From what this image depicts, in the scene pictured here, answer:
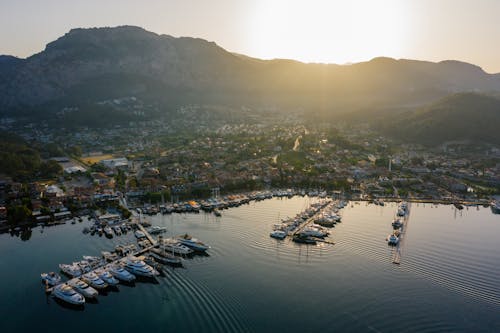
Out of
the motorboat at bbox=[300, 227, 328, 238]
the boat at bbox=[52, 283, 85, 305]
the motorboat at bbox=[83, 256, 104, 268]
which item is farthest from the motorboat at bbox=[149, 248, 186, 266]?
the motorboat at bbox=[300, 227, 328, 238]

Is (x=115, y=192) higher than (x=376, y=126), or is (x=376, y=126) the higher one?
(x=376, y=126)

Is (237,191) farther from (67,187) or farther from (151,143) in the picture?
(151,143)

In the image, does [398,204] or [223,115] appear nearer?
[398,204]

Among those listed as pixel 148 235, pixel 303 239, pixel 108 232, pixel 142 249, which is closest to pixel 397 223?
pixel 303 239

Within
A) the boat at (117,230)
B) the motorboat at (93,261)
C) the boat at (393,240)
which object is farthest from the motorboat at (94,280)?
the boat at (393,240)

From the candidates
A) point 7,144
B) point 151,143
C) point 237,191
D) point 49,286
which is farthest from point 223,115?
point 49,286

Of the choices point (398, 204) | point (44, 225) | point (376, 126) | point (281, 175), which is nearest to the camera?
point (44, 225)

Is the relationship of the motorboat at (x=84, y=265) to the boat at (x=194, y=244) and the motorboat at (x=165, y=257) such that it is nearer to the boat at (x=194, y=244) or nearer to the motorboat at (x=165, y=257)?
the motorboat at (x=165, y=257)
